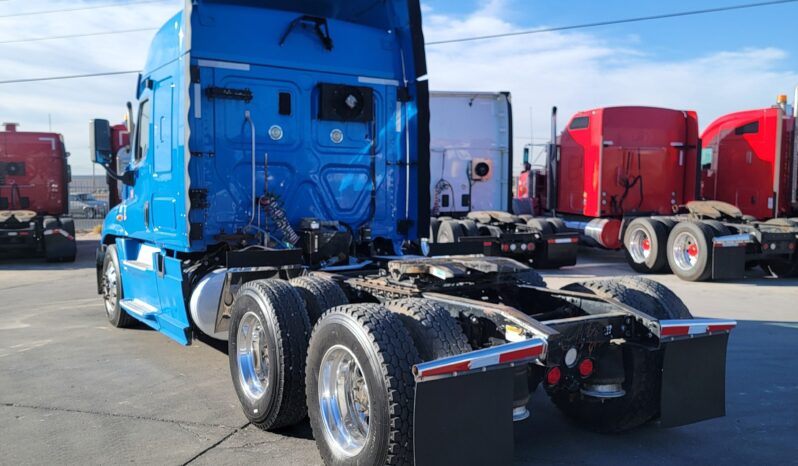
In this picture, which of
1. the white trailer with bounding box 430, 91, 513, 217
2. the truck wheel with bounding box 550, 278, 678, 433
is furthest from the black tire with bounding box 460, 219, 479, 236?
the truck wheel with bounding box 550, 278, 678, 433

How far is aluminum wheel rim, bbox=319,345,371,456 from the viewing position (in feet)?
12.6

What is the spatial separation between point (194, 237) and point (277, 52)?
1923 mm

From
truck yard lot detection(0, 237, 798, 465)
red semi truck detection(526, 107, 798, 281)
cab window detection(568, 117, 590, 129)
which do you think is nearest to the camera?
truck yard lot detection(0, 237, 798, 465)

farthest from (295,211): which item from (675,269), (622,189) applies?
(622,189)

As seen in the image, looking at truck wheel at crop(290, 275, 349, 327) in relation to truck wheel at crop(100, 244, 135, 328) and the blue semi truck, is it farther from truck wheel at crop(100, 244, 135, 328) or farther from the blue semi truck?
truck wheel at crop(100, 244, 135, 328)

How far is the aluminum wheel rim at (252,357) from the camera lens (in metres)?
4.84

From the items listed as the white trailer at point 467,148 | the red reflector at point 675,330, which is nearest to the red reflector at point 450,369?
the red reflector at point 675,330

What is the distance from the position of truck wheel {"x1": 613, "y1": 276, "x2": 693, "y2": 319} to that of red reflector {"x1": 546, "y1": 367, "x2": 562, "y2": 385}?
0.93 metres

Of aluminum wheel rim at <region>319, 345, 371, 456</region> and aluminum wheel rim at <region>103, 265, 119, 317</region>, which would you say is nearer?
aluminum wheel rim at <region>319, 345, 371, 456</region>

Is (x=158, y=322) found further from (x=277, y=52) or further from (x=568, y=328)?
(x=568, y=328)

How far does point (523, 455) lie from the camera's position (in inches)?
167

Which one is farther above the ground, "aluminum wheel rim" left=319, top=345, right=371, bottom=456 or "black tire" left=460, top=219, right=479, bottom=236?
"black tire" left=460, top=219, right=479, bottom=236

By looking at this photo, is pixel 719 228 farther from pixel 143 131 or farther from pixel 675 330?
pixel 143 131

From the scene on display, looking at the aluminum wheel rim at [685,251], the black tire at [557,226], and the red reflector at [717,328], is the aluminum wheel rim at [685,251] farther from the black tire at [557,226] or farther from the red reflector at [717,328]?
the red reflector at [717,328]
